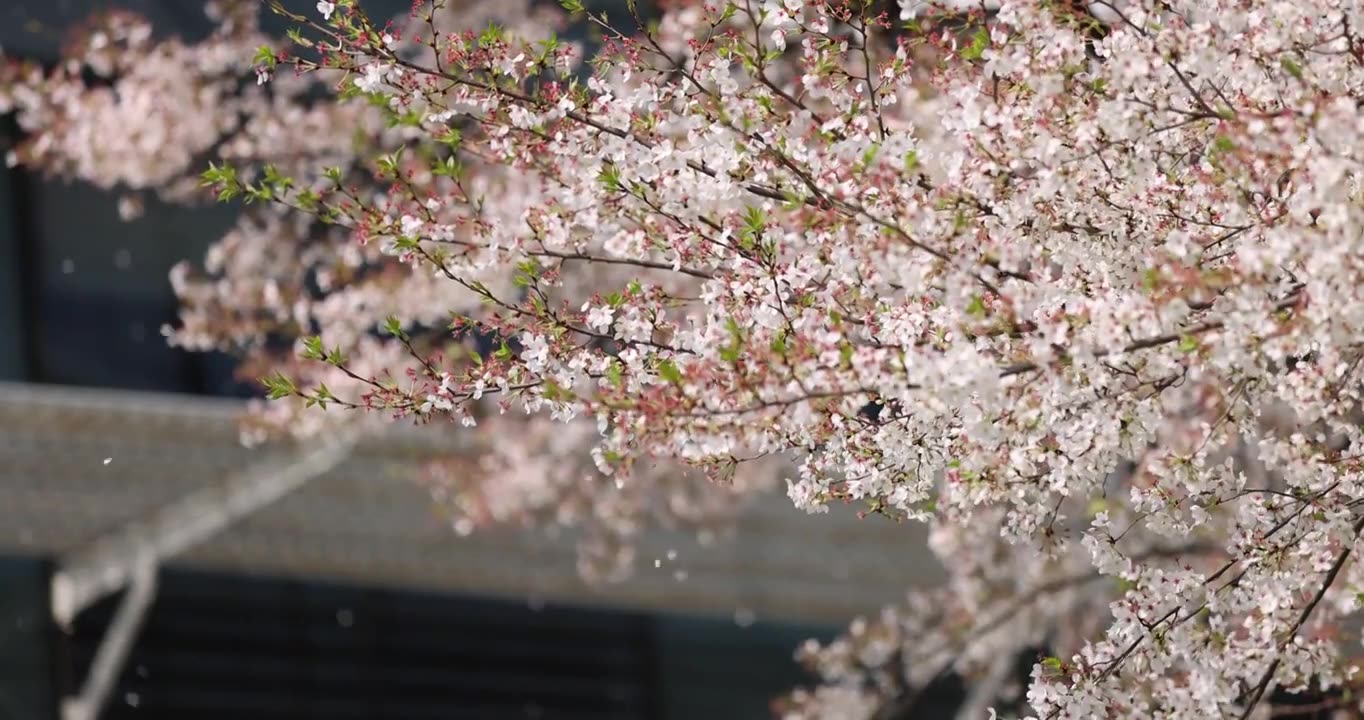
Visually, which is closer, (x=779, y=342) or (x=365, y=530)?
(x=779, y=342)

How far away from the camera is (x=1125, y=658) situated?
3.57m

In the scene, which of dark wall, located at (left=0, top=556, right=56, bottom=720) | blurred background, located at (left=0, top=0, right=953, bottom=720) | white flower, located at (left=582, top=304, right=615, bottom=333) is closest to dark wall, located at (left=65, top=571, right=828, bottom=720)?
blurred background, located at (left=0, top=0, right=953, bottom=720)

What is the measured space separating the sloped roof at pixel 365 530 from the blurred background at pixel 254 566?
0.01m

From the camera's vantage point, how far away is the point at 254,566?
10.9m

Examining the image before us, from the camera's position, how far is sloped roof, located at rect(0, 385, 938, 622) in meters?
10.2

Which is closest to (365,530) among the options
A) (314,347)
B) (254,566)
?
(254,566)

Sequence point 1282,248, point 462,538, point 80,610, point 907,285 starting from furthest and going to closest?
A: point 80,610
point 462,538
point 907,285
point 1282,248

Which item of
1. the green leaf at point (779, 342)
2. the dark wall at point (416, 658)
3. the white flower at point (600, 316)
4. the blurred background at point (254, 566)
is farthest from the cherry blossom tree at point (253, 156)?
the green leaf at point (779, 342)

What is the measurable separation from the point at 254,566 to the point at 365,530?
828 mm

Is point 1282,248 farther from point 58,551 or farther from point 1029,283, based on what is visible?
point 58,551

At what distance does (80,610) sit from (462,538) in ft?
9.29

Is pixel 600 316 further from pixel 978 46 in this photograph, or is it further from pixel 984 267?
pixel 978 46

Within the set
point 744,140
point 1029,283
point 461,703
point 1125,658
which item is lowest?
point 1125,658

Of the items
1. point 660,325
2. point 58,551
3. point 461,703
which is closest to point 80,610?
point 58,551
